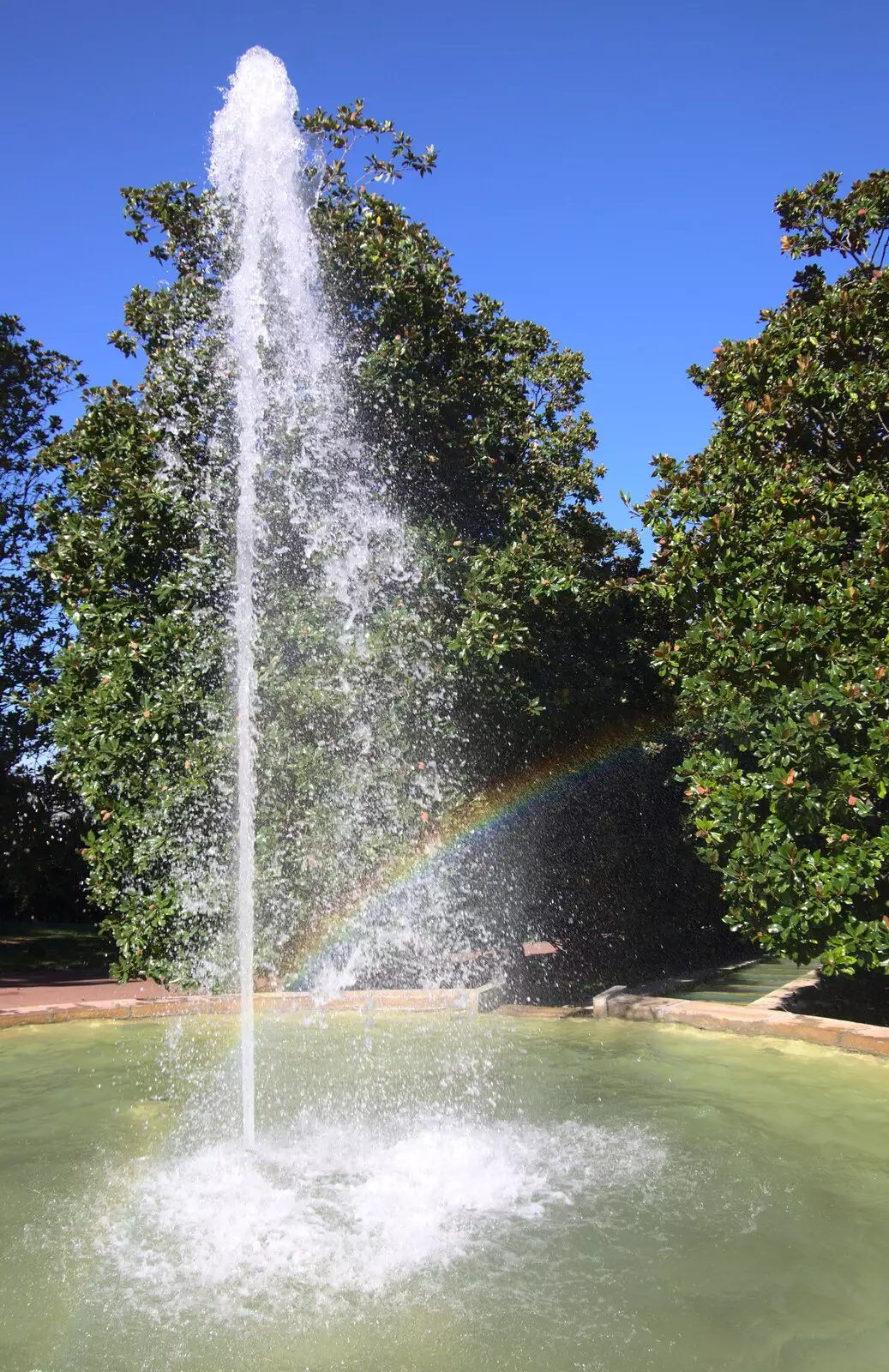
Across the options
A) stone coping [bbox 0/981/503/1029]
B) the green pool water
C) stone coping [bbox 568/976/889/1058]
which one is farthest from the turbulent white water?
the green pool water

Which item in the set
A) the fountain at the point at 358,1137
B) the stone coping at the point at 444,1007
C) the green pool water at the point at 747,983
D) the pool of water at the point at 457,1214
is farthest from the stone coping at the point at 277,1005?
the green pool water at the point at 747,983

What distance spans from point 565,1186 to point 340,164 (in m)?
10.7

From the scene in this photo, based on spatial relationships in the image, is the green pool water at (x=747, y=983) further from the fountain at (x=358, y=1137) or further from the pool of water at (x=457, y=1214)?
the pool of water at (x=457, y=1214)

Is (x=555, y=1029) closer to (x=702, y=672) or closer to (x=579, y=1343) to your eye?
(x=702, y=672)

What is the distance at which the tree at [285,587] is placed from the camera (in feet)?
29.5

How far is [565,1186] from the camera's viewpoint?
5.06 meters

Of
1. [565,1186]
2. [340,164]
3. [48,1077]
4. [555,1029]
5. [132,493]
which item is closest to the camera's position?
[565,1186]

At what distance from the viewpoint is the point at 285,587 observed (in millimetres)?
9227

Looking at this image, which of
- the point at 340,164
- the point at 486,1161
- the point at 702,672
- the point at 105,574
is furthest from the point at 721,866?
the point at 340,164

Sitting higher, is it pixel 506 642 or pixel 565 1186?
pixel 506 642

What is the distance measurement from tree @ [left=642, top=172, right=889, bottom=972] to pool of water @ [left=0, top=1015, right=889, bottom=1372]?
152 centimetres

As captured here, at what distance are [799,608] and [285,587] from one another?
15.5 feet

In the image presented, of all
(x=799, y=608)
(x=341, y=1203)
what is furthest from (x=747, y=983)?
(x=341, y=1203)

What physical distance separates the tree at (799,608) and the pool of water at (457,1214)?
4.98 feet
